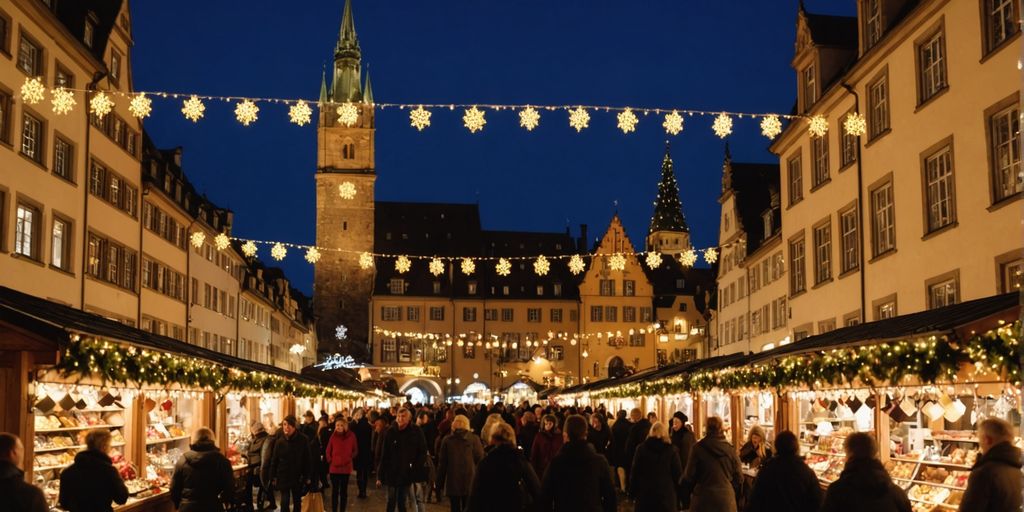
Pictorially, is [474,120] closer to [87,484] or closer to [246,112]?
[246,112]

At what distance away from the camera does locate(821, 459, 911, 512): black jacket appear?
804 cm

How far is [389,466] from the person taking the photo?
16.0 meters

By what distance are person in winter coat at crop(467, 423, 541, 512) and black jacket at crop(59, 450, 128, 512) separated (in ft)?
10.2

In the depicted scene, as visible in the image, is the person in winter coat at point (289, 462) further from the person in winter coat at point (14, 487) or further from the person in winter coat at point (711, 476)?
the person in winter coat at point (14, 487)

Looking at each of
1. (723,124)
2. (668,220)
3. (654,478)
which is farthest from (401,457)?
(668,220)

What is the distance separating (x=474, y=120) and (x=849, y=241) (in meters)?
11.2

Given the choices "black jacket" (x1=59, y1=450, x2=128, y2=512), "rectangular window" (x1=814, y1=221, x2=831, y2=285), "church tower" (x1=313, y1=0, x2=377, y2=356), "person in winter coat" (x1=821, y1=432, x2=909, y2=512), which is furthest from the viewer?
"church tower" (x1=313, y1=0, x2=377, y2=356)

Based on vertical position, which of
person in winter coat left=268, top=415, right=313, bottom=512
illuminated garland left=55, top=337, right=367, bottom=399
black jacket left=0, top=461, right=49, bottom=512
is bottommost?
person in winter coat left=268, top=415, right=313, bottom=512

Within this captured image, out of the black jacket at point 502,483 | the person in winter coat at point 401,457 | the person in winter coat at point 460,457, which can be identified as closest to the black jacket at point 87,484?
the black jacket at point 502,483

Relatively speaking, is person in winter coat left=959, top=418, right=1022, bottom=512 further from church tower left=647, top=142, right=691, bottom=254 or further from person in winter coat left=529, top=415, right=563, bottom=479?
church tower left=647, top=142, right=691, bottom=254

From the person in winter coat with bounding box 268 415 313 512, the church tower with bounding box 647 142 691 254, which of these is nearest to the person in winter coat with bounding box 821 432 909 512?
the person in winter coat with bounding box 268 415 313 512

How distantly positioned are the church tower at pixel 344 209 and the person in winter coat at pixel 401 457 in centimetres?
6766

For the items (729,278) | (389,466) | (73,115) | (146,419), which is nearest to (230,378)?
(146,419)

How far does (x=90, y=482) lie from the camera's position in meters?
9.93
